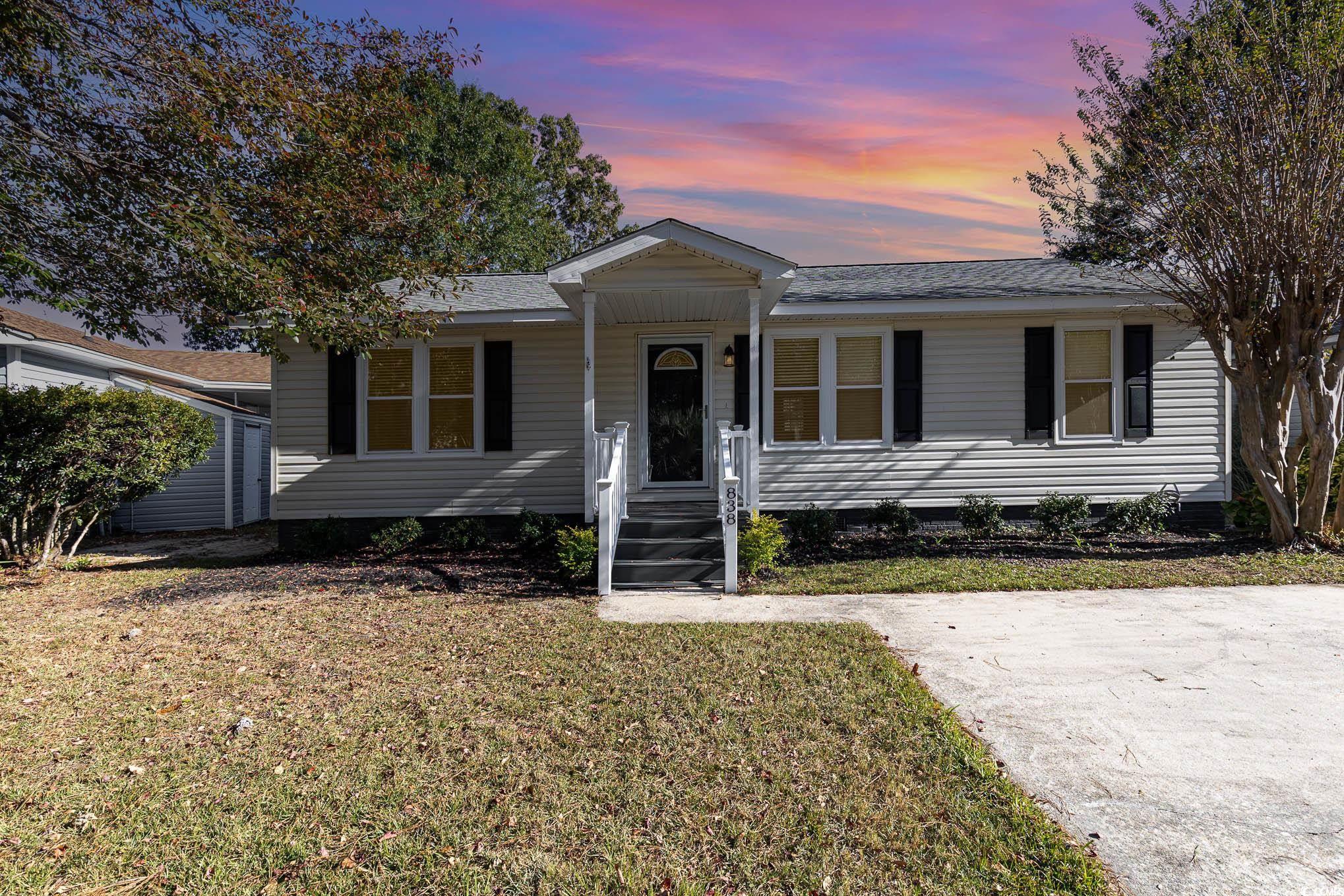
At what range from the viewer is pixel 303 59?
25.8ft

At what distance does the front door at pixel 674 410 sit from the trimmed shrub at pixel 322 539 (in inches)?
168

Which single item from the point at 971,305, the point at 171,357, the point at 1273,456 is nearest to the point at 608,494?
the point at 971,305

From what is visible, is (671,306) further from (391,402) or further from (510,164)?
(510,164)

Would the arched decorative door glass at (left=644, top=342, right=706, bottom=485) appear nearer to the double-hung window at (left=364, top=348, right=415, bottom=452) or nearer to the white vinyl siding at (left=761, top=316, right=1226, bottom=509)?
the white vinyl siding at (left=761, top=316, right=1226, bottom=509)

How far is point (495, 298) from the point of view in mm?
10688

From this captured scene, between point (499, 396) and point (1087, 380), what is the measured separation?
327 inches

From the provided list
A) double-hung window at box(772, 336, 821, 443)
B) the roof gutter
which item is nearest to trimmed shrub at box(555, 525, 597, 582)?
double-hung window at box(772, 336, 821, 443)

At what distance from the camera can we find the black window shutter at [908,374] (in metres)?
9.97

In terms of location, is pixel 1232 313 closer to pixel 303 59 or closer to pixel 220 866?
pixel 220 866

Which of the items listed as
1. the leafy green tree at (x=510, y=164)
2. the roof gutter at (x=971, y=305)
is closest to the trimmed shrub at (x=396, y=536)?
the roof gutter at (x=971, y=305)

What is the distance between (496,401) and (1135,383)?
8.99 m

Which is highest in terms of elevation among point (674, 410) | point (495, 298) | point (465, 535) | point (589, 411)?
point (495, 298)

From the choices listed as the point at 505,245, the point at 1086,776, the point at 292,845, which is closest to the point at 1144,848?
the point at 1086,776

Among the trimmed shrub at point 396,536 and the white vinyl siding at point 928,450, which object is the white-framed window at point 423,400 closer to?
the white vinyl siding at point 928,450
